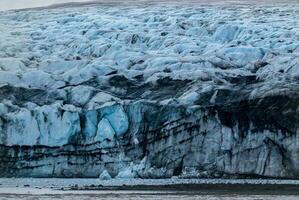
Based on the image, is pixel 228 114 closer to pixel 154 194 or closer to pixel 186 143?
pixel 186 143

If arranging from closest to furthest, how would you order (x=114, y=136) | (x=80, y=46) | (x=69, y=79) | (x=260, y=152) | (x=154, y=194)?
1. (x=154, y=194)
2. (x=260, y=152)
3. (x=114, y=136)
4. (x=69, y=79)
5. (x=80, y=46)

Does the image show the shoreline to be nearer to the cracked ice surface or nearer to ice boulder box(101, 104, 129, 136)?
ice boulder box(101, 104, 129, 136)

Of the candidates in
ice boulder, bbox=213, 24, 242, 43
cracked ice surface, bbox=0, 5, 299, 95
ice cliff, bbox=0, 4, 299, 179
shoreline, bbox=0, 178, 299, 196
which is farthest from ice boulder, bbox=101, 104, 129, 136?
ice boulder, bbox=213, 24, 242, 43

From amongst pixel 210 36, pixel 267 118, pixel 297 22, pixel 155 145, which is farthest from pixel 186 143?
pixel 297 22

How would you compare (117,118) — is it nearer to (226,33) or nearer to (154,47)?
(154,47)

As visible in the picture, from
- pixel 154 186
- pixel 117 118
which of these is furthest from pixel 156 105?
pixel 154 186

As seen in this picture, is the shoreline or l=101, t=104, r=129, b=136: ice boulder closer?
the shoreline

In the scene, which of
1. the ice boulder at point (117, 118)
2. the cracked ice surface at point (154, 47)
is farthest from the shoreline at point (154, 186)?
the cracked ice surface at point (154, 47)

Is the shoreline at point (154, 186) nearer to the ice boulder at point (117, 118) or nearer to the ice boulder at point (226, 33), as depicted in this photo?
the ice boulder at point (117, 118)
